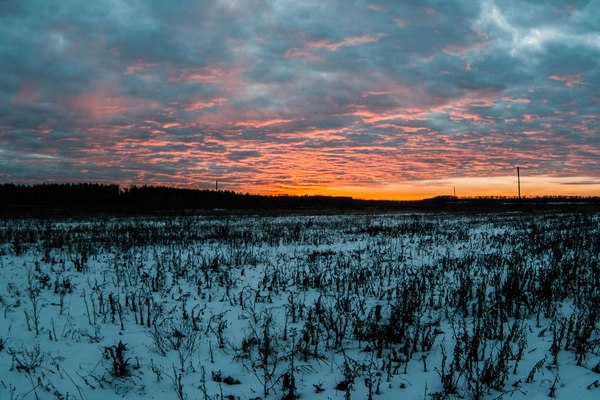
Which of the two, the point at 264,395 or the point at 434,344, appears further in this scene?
the point at 434,344

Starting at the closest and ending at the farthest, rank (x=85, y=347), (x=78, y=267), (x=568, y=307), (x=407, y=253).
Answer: (x=85, y=347)
(x=568, y=307)
(x=78, y=267)
(x=407, y=253)

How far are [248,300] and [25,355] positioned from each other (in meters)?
3.48

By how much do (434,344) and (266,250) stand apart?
908cm

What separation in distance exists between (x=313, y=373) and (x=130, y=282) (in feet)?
17.8

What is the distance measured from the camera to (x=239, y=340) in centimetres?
505

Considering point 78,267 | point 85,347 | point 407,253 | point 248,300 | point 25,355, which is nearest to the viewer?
point 25,355

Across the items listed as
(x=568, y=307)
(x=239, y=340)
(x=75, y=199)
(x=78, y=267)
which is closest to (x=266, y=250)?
(x=78, y=267)

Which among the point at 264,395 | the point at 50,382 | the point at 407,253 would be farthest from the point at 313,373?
the point at 407,253

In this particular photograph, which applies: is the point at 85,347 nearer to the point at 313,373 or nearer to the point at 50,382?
the point at 50,382

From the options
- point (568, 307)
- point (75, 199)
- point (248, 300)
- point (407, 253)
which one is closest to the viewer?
point (568, 307)

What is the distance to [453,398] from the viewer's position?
3535mm

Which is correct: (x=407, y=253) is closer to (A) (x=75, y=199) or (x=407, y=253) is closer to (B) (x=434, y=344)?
(B) (x=434, y=344)

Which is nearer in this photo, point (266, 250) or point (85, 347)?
point (85, 347)

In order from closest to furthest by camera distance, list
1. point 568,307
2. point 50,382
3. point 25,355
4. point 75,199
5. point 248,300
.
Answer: point 50,382 < point 25,355 < point 568,307 < point 248,300 < point 75,199
